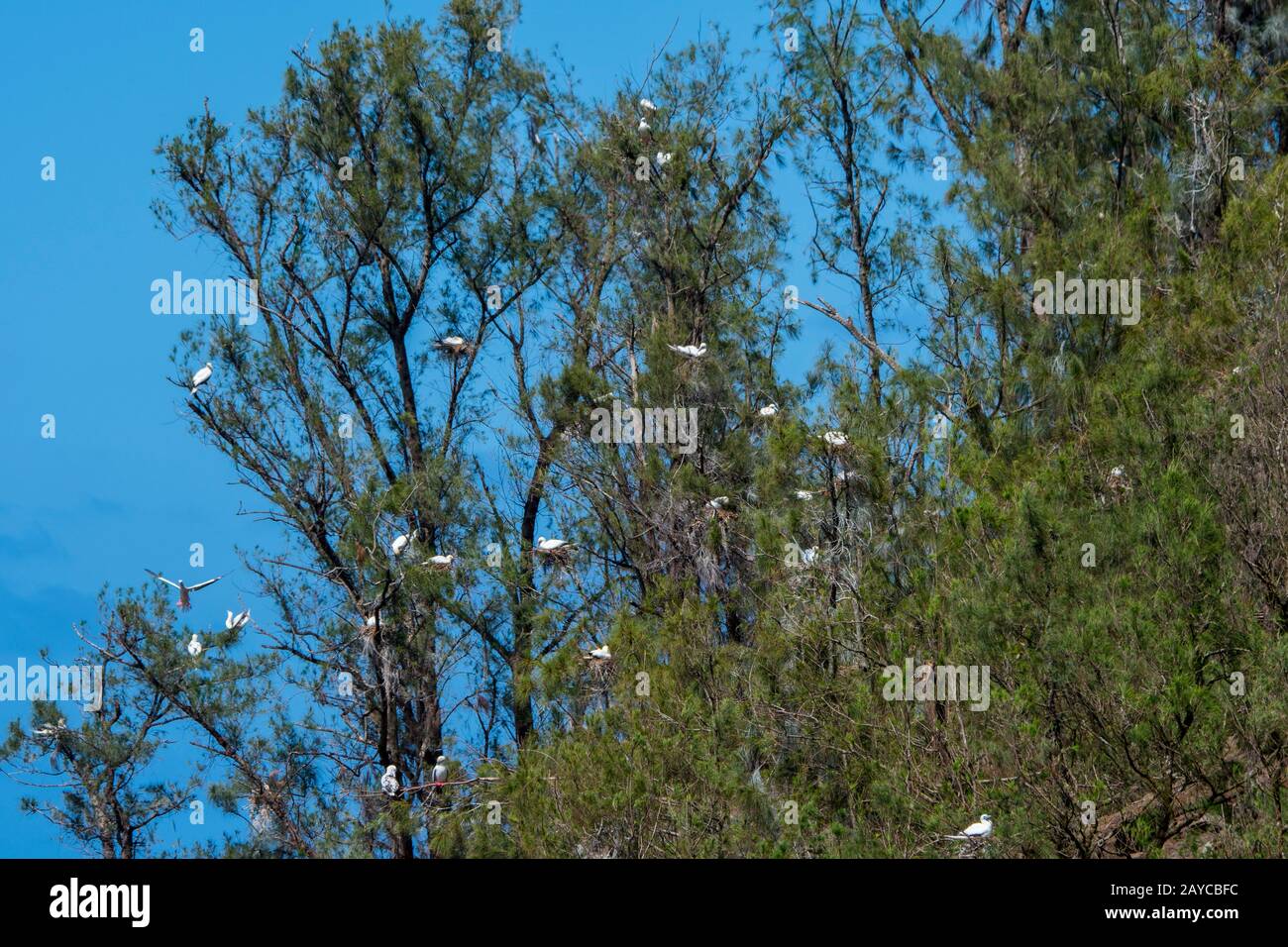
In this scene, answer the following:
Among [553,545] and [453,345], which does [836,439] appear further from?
[453,345]

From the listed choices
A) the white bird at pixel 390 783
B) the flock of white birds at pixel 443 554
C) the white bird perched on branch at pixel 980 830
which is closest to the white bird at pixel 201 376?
the flock of white birds at pixel 443 554

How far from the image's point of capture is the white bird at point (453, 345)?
19.4 meters

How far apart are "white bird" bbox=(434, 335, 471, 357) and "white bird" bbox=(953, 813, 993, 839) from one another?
12.0 metres

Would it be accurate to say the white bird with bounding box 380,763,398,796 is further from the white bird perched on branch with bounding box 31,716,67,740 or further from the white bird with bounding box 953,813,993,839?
the white bird with bounding box 953,813,993,839

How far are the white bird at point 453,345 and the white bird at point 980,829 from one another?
12008 mm

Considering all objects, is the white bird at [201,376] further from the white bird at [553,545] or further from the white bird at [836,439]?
the white bird at [836,439]

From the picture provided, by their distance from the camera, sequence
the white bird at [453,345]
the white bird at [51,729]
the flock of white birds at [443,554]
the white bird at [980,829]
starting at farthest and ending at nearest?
the white bird at [453,345] → the white bird at [51,729] → the flock of white birds at [443,554] → the white bird at [980,829]

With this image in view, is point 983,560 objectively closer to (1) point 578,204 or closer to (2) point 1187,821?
(2) point 1187,821

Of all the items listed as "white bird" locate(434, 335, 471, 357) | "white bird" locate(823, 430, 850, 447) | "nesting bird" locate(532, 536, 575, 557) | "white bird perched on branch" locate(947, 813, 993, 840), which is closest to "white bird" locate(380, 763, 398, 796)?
"nesting bird" locate(532, 536, 575, 557)

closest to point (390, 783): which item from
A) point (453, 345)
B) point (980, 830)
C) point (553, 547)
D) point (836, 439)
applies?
point (553, 547)

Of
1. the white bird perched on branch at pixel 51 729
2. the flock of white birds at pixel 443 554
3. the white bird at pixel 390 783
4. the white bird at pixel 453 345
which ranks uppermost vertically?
the white bird at pixel 453 345

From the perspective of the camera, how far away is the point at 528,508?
61.7 ft

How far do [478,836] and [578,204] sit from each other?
9.08 m
